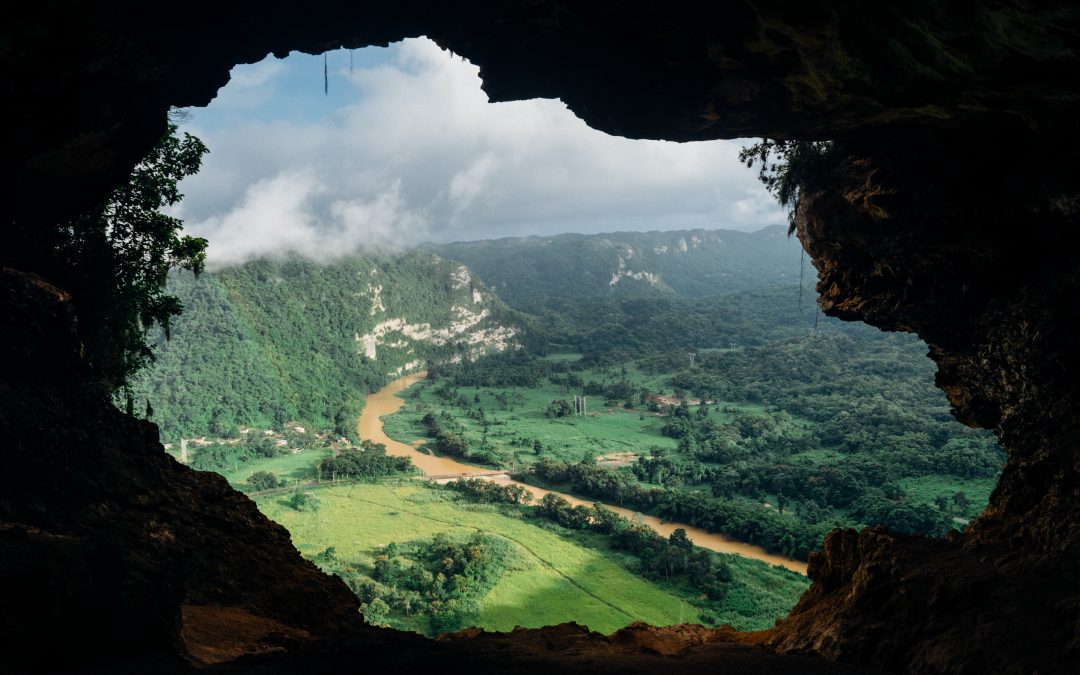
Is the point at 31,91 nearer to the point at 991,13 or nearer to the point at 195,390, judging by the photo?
the point at 991,13

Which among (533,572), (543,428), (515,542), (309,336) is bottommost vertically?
(533,572)

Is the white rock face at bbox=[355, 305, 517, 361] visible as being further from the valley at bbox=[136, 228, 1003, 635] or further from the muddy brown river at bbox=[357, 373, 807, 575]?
the muddy brown river at bbox=[357, 373, 807, 575]

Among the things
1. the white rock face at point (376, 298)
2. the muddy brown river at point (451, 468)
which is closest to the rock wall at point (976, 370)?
the muddy brown river at point (451, 468)

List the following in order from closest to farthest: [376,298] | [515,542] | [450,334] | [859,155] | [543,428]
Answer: [859,155]
[515,542]
[543,428]
[376,298]
[450,334]

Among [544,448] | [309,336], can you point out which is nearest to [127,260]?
[544,448]

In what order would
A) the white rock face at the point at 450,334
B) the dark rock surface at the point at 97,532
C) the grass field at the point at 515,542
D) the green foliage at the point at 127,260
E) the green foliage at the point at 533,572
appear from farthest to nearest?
the white rock face at the point at 450,334 → the grass field at the point at 515,542 → the green foliage at the point at 533,572 → the green foliage at the point at 127,260 → the dark rock surface at the point at 97,532

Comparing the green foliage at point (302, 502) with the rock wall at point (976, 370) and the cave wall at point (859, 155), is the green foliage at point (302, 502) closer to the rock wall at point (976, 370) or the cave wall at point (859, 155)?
the cave wall at point (859, 155)

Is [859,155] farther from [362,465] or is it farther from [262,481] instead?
[262,481]

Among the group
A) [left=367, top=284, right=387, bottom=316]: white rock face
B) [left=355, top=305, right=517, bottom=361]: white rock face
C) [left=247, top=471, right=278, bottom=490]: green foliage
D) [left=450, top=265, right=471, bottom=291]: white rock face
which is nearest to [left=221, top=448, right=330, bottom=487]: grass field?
[left=247, top=471, right=278, bottom=490]: green foliage
